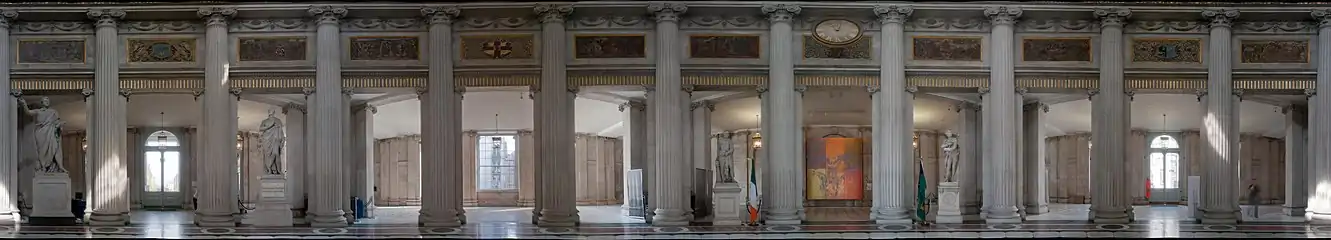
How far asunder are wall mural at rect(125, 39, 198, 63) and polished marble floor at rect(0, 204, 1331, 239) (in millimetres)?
3505

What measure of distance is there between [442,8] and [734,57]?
612 centimetres

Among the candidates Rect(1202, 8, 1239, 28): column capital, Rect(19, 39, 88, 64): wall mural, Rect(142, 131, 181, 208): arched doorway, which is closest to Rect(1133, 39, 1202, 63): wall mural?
Rect(1202, 8, 1239, 28): column capital

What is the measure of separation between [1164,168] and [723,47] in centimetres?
1896

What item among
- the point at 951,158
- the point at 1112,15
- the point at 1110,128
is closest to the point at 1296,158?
the point at 1110,128

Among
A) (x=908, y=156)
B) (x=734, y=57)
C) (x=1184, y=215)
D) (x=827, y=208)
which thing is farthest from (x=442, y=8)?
(x=1184, y=215)

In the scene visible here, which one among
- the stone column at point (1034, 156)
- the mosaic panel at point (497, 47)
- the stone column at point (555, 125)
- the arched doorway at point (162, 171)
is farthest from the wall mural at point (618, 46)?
the arched doorway at point (162, 171)

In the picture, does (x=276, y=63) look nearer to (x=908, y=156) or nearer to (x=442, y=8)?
(x=442, y=8)

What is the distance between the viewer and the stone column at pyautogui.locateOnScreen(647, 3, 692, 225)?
28062 millimetres

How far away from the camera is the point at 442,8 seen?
92.5 ft

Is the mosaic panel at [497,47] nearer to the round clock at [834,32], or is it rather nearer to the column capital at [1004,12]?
the round clock at [834,32]

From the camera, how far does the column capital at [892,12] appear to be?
28.3 meters

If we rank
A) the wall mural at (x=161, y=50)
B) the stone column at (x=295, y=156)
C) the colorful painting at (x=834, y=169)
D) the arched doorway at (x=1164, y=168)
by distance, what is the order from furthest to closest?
A: 1. the arched doorway at (x=1164, y=168)
2. the colorful painting at (x=834, y=169)
3. the stone column at (x=295, y=156)
4. the wall mural at (x=161, y=50)

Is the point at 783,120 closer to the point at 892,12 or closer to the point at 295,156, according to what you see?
the point at 892,12

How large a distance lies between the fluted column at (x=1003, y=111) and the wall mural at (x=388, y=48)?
39.3ft
